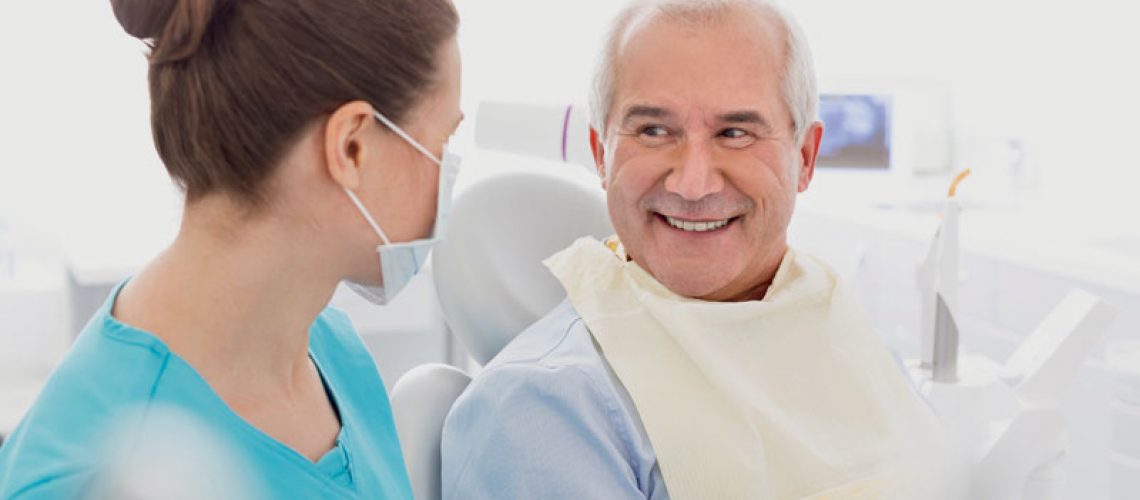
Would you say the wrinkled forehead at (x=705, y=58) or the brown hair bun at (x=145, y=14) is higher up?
the brown hair bun at (x=145, y=14)

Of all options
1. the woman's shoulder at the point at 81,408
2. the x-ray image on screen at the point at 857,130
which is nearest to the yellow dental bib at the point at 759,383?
the woman's shoulder at the point at 81,408

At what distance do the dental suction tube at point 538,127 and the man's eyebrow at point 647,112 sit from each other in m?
0.10

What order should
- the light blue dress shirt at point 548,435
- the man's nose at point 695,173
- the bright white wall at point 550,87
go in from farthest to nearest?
the bright white wall at point 550,87 < the man's nose at point 695,173 < the light blue dress shirt at point 548,435

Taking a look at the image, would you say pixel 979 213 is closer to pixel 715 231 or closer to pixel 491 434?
pixel 715 231

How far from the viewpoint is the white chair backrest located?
1359 mm

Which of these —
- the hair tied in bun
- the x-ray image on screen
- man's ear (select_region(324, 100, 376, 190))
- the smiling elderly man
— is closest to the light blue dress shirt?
the smiling elderly man

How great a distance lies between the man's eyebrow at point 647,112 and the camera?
53.3 inches

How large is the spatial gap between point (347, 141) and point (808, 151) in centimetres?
72

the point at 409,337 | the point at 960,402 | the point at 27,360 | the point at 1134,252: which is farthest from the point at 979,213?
the point at 27,360

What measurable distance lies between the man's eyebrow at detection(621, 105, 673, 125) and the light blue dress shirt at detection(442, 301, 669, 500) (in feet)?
0.88

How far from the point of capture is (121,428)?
0.85 metres

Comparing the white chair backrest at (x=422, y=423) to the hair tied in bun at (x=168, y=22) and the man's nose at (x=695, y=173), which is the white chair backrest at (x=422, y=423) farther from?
the hair tied in bun at (x=168, y=22)

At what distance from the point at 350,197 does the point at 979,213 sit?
103 inches

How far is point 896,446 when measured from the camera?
140cm
